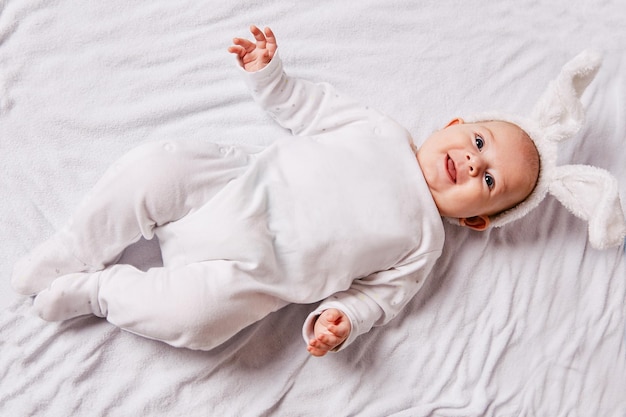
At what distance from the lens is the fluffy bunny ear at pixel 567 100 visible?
131 centimetres

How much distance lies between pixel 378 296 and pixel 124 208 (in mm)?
553

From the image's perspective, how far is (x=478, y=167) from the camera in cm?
129

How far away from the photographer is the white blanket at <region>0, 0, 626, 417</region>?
1.29 metres

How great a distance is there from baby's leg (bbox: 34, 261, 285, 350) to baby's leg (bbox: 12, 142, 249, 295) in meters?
0.04

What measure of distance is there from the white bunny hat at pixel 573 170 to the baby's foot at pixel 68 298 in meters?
0.94

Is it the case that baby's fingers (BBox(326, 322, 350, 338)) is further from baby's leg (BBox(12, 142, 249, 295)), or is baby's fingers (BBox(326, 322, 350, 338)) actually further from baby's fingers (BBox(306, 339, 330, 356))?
baby's leg (BBox(12, 142, 249, 295))

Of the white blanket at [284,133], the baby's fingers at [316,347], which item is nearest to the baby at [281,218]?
the baby's fingers at [316,347]

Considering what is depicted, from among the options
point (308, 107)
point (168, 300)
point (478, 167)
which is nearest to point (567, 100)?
point (478, 167)

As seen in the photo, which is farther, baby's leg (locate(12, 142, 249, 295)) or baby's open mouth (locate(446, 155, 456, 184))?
baby's open mouth (locate(446, 155, 456, 184))

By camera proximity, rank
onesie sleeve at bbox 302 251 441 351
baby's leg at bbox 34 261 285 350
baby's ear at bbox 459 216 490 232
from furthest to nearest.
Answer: baby's ear at bbox 459 216 490 232 < onesie sleeve at bbox 302 251 441 351 < baby's leg at bbox 34 261 285 350

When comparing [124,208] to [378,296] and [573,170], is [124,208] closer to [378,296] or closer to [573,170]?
[378,296]

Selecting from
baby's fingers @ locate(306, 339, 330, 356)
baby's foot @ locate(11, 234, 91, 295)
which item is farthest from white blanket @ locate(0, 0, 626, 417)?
baby's fingers @ locate(306, 339, 330, 356)

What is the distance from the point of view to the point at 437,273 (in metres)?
1.47

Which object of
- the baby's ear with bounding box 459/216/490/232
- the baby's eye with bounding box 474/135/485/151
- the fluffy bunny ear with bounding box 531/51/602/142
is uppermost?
the fluffy bunny ear with bounding box 531/51/602/142
